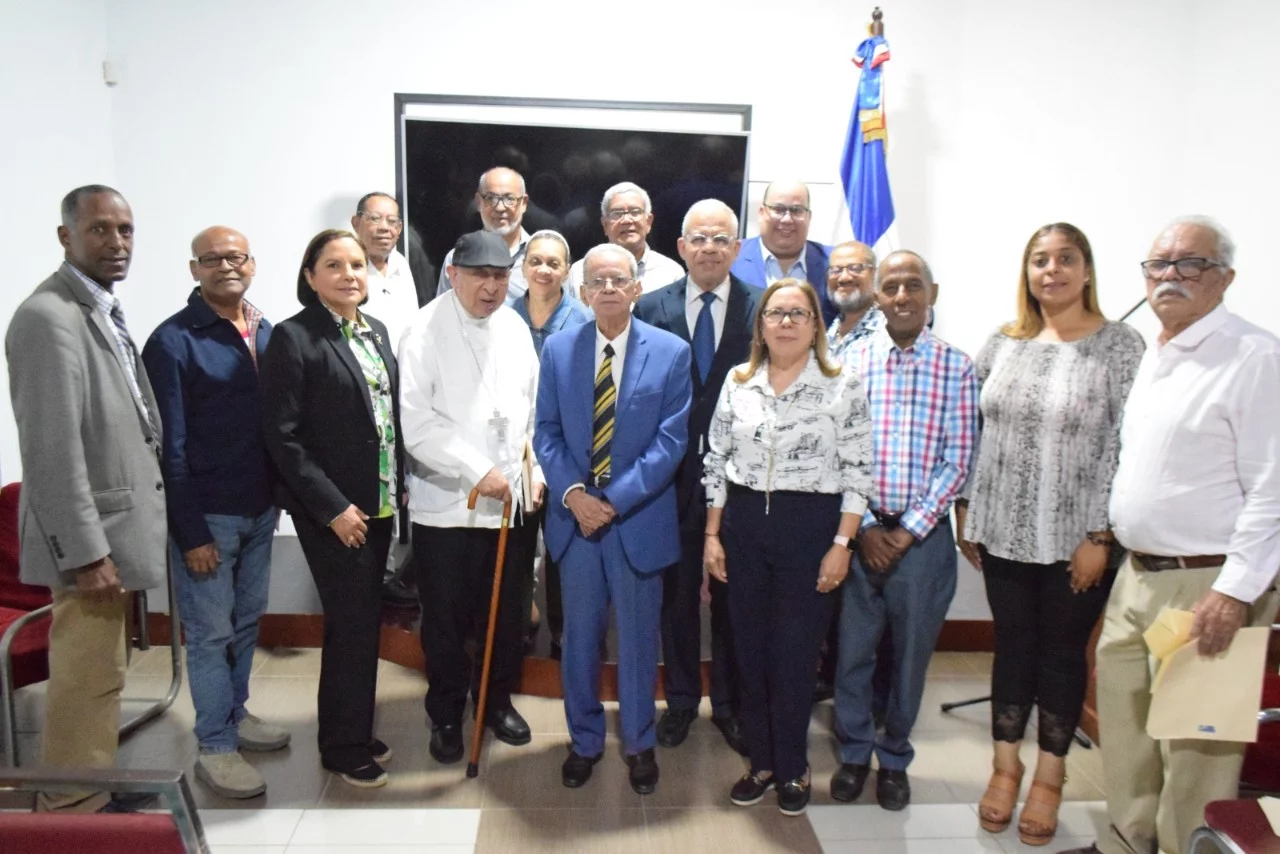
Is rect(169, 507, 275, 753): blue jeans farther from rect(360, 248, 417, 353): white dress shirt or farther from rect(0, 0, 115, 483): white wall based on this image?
rect(0, 0, 115, 483): white wall

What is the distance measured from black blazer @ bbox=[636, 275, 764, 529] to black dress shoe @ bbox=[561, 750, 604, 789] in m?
0.85

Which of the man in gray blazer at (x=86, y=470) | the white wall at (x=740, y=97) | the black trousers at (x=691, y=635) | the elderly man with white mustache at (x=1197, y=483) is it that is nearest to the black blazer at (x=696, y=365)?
the black trousers at (x=691, y=635)

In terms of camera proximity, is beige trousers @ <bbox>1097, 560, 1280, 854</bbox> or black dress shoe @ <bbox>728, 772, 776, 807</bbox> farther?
black dress shoe @ <bbox>728, 772, 776, 807</bbox>

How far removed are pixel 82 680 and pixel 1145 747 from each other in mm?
2964

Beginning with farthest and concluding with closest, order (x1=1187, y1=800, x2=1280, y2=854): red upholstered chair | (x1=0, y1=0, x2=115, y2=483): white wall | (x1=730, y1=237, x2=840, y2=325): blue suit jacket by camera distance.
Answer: (x1=0, y1=0, x2=115, y2=483): white wall
(x1=730, y1=237, x2=840, y2=325): blue suit jacket
(x1=1187, y1=800, x2=1280, y2=854): red upholstered chair

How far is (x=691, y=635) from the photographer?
324cm

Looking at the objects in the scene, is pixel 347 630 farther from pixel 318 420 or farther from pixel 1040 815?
pixel 1040 815

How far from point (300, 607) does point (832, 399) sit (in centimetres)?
287

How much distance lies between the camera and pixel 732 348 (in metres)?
3.07

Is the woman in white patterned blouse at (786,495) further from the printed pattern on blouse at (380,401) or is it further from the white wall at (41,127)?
the white wall at (41,127)

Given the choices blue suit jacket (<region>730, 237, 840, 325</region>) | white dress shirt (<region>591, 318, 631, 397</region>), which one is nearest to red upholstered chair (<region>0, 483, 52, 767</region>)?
white dress shirt (<region>591, 318, 631, 397</region>)

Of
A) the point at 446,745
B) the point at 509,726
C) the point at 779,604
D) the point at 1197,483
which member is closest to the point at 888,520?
the point at 779,604

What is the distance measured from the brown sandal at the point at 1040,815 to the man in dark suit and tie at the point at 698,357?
95 centimetres

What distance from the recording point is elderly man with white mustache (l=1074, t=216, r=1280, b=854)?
214 cm
